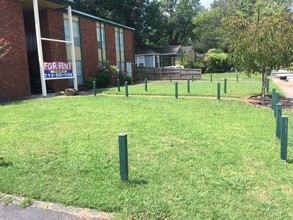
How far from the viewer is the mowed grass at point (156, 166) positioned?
412 centimetres

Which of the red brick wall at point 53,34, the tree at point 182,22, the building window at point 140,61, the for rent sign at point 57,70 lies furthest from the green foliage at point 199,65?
the for rent sign at point 57,70

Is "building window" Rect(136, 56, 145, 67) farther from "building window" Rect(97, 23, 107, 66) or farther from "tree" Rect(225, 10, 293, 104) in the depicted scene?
"tree" Rect(225, 10, 293, 104)

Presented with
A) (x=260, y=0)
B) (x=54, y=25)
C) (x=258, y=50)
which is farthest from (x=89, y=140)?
(x=260, y=0)

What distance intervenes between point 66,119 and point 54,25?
13375 mm

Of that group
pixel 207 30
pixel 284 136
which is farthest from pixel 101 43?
pixel 207 30

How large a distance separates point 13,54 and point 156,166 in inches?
591

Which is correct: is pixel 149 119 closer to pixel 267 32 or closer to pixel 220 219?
pixel 220 219

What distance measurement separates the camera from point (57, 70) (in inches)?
773

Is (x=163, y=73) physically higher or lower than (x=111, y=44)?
lower

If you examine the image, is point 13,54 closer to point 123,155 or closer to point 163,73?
point 123,155

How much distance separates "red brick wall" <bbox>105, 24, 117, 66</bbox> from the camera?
2922cm

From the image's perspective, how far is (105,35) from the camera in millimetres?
28703

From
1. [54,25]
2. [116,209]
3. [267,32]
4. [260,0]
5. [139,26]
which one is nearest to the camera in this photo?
[116,209]

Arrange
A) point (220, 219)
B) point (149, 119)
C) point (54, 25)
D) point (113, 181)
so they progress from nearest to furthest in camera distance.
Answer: point (220, 219)
point (113, 181)
point (149, 119)
point (54, 25)
